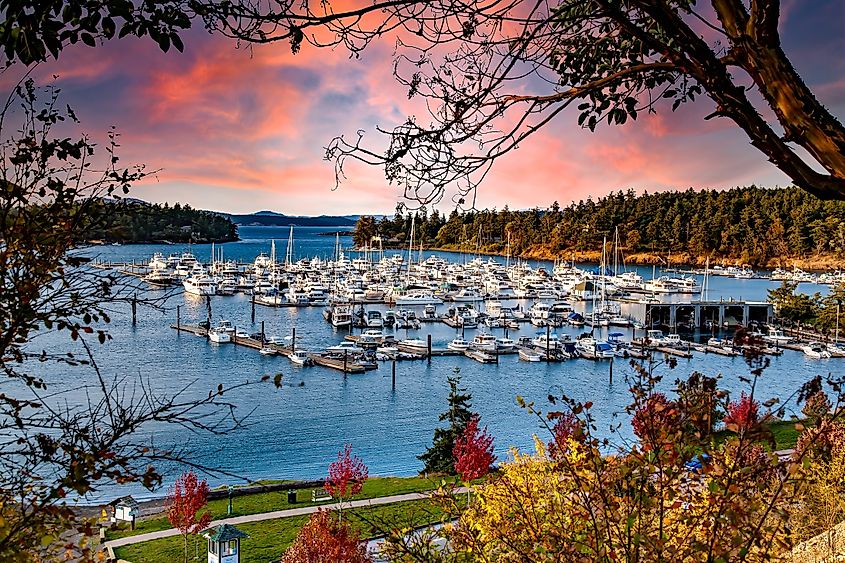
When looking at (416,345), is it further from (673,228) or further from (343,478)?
(673,228)

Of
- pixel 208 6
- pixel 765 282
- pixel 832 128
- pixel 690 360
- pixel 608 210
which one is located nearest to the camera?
pixel 832 128

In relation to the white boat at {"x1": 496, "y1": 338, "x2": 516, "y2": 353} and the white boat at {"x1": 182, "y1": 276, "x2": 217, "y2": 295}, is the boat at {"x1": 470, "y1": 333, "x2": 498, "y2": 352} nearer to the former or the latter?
the white boat at {"x1": 496, "y1": 338, "x2": 516, "y2": 353}

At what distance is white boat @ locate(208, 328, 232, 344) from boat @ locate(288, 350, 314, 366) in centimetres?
578

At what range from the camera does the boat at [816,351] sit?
126ft

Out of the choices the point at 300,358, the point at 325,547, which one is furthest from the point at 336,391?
the point at 325,547

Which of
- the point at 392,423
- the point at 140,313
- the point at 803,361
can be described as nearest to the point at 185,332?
the point at 140,313

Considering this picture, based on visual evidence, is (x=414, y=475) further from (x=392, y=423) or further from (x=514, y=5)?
(x=514, y=5)

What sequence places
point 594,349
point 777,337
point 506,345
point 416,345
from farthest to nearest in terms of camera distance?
point 777,337 → point 506,345 → point 594,349 → point 416,345

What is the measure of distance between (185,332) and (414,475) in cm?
2606

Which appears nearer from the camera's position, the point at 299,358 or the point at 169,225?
the point at 299,358

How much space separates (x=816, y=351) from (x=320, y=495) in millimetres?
A: 31597

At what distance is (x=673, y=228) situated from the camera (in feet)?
312

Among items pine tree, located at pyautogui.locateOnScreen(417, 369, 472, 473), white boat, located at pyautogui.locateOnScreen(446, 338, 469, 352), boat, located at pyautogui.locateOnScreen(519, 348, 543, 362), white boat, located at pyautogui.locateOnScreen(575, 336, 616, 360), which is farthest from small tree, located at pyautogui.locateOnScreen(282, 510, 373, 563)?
white boat, located at pyautogui.locateOnScreen(575, 336, 616, 360)

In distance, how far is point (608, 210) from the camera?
10212cm
